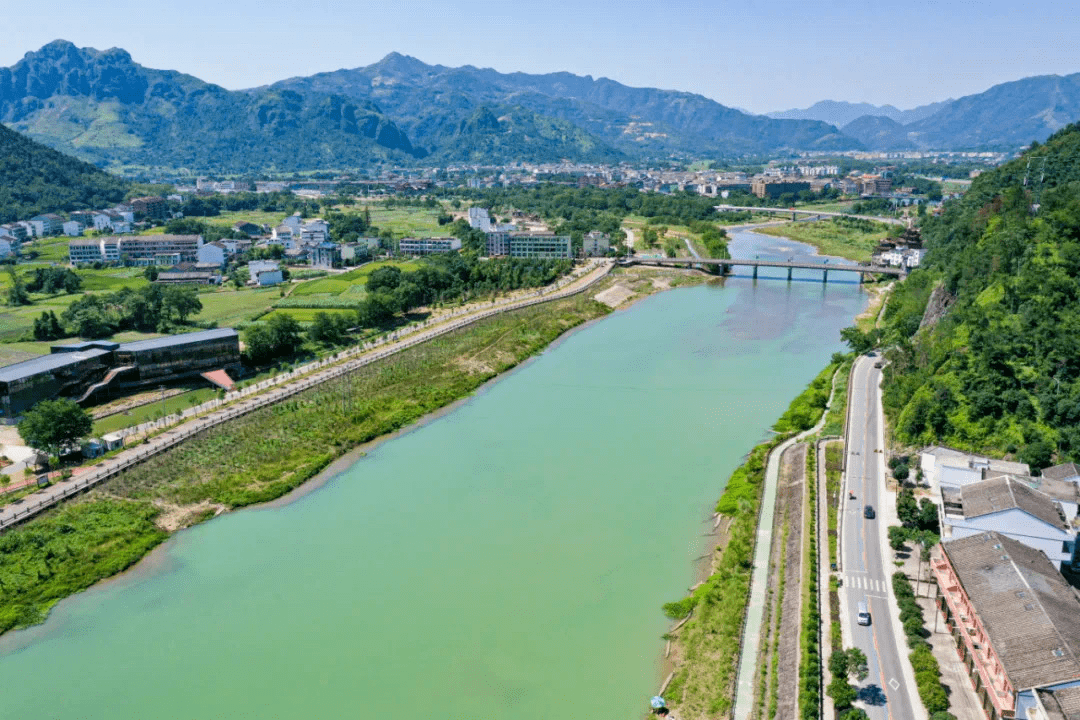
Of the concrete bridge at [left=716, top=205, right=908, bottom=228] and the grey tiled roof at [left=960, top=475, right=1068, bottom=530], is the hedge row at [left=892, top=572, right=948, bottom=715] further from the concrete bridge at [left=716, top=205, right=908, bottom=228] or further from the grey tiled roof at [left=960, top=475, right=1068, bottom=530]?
the concrete bridge at [left=716, top=205, right=908, bottom=228]

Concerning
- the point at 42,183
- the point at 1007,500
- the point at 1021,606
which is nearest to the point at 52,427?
the point at 1021,606

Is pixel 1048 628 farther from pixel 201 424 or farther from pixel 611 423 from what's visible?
pixel 201 424

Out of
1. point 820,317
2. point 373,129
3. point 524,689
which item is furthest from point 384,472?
point 373,129

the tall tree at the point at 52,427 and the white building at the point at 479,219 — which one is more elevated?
the white building at the point at 479,219

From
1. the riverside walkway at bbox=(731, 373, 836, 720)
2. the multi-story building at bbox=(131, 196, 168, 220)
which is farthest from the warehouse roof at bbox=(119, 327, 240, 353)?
the multi-story building at bbox=(131, 196, 168, 220)

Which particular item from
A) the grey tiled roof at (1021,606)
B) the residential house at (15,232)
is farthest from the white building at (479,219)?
the grey tiled roof at (1021,606)

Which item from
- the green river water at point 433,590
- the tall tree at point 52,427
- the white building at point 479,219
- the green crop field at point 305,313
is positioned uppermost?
the white building at point 479,219

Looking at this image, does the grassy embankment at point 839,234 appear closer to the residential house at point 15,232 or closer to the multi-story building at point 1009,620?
the multi-story building at point 1009,620

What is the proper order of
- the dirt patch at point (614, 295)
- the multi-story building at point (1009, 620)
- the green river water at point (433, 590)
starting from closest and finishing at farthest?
the multi-story building at point (1009, 620) → the green river water at point (433, 590) → the dirt patch at point (614, 295)
